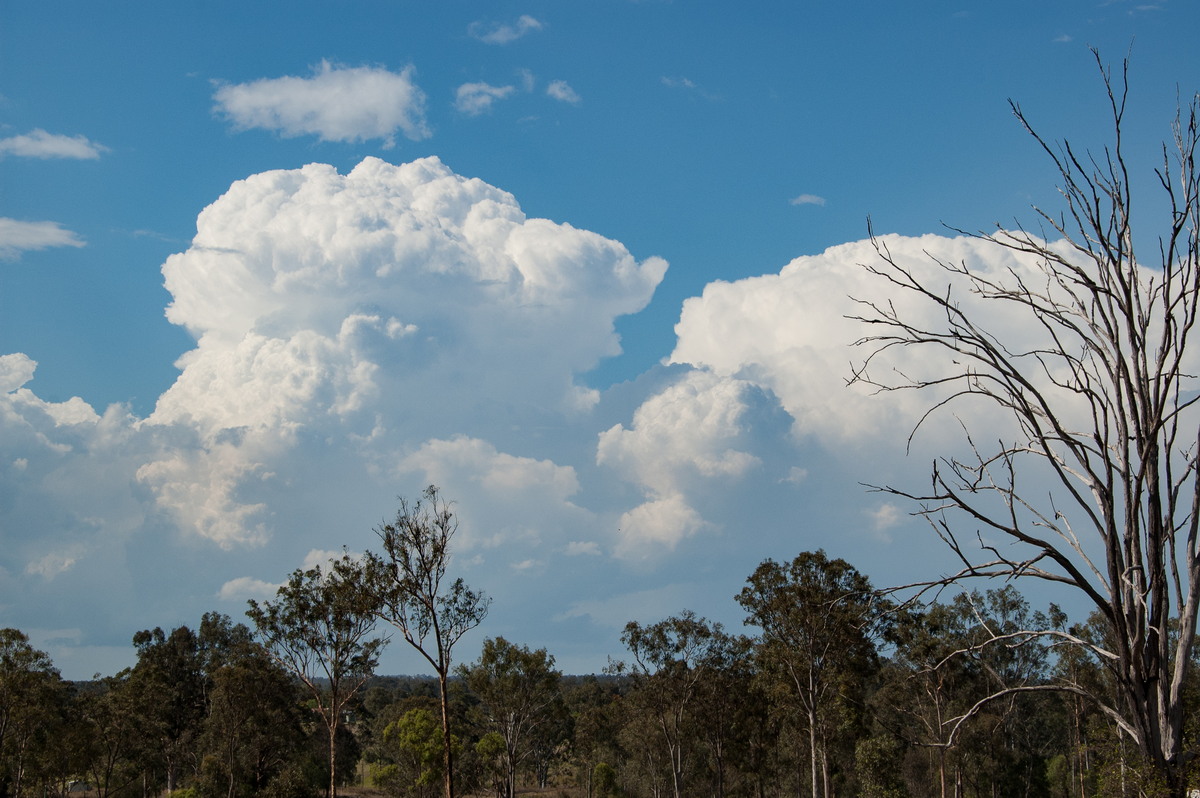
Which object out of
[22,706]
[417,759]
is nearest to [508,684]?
[417,759]

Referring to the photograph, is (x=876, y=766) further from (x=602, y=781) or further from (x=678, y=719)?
(x=602, y=781)

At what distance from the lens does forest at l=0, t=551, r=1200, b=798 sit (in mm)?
42406

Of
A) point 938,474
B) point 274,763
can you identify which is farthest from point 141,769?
point 938,474

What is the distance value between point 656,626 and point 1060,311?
153 feet

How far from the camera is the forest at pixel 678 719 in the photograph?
4241cm

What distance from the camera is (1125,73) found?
7418 millimetres

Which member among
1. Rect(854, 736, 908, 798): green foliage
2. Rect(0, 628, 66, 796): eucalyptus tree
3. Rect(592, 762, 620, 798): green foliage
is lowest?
Rect(592, 762, 620, 798): green foliage

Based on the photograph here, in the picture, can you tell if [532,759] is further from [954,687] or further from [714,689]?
[954,687]

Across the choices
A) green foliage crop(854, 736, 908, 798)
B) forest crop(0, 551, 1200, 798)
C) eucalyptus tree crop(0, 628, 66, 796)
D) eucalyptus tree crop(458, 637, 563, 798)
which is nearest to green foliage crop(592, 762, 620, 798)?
forest crop(0, 551, 1200, 798)

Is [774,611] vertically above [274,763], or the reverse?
[774,611]

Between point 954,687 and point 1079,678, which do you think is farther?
point 954,687

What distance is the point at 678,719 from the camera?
51281 millimetres

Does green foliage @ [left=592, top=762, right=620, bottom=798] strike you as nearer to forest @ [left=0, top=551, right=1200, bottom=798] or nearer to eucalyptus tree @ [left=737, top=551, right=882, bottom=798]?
forest @ [left=0, top=551, right=1200, bottom=798]

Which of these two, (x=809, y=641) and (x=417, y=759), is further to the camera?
(x=417, y=759)
